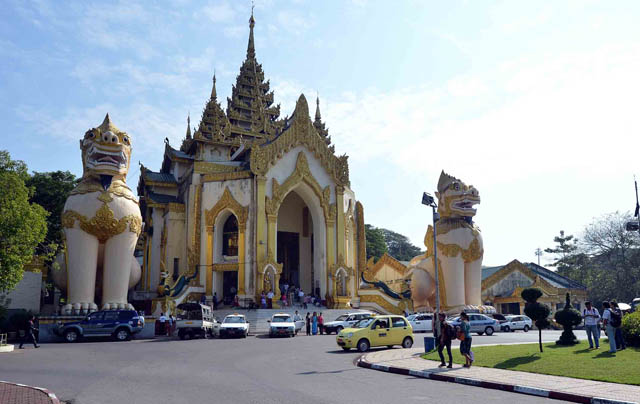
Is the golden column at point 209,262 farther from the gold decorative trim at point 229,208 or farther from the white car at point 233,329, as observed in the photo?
the white car at point 233,329

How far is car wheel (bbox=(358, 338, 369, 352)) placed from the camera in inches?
663

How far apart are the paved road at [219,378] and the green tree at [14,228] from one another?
402cm

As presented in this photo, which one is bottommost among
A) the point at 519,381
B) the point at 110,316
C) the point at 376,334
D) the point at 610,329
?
the point at 519,381

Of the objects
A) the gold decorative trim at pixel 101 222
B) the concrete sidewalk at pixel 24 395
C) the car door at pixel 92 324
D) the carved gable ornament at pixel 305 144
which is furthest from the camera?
the carved gable ornament at pixel 305 144

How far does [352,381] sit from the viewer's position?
10516mm

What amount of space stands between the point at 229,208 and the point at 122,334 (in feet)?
41.3

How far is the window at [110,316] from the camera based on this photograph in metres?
21.2

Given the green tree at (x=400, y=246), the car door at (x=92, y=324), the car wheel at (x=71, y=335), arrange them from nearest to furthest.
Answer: the car wheel at (x=71, y=335) → the car door at (x=92, y=324) → the green tree at (x=400, y=246)

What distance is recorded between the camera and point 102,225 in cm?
2395

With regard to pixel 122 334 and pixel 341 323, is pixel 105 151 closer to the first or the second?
pixel 122 334

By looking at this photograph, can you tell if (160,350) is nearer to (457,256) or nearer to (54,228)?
(457,256)

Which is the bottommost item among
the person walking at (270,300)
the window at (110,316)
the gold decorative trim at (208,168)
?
the window at (110,316)

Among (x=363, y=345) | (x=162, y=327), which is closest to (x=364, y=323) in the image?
(x=363, y=345)

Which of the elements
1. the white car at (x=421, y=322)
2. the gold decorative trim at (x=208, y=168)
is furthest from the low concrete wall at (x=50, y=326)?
the white car at (x=421, y=322)
